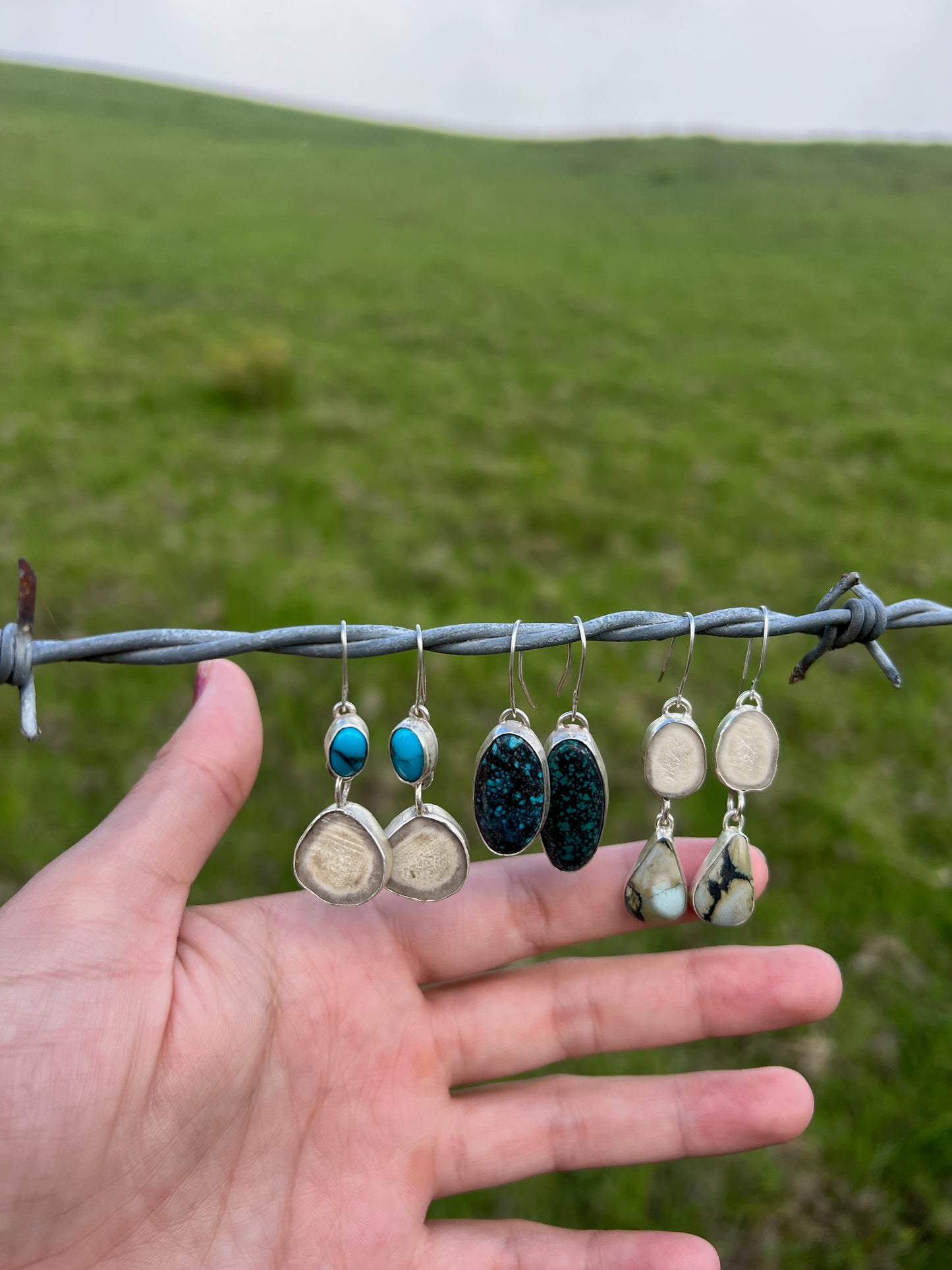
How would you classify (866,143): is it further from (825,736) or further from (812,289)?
(825,736)

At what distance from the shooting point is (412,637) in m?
1.32

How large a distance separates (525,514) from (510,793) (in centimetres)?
416

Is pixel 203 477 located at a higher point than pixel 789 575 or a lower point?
higher

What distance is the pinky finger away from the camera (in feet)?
5.63

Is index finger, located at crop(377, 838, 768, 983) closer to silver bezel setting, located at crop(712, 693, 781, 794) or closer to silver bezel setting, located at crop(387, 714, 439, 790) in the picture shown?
silver bezel setting, located at crop(712, 693, 781, 794)

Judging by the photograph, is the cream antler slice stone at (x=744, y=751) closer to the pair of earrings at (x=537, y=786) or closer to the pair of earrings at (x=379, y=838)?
the pair of earrings at (x=537, y=786)

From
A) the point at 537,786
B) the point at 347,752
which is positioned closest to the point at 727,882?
the point at 537,786

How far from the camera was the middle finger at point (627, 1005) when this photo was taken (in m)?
1.96

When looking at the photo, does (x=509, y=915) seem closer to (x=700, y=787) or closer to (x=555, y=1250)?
(x=700, y=787)

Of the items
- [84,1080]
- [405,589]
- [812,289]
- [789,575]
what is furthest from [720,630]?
[812,289]

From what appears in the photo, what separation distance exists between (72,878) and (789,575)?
4592 mm

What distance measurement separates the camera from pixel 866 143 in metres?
18.1

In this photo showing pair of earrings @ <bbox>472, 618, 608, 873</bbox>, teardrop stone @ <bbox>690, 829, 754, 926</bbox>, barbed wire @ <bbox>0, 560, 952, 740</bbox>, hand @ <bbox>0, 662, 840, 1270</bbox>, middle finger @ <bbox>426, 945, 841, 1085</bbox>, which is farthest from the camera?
middle finger @ <bbox>426, 945, 841, 1085</bbox>

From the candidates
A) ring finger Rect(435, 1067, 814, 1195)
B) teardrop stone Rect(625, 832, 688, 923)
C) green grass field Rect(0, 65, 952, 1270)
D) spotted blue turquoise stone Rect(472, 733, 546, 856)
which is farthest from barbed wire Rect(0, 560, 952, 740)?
green grass field Rect(0, 65, 952, 1270)
